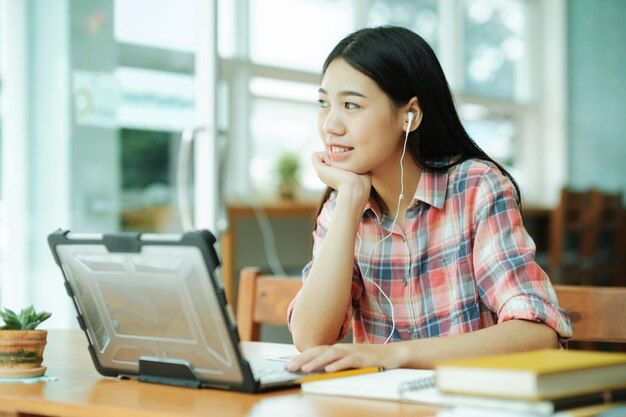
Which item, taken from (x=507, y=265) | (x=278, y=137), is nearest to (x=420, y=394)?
(x=507, y=265)

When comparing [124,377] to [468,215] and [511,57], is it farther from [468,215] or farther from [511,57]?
[511,57]

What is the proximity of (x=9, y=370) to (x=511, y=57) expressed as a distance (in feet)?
17.7

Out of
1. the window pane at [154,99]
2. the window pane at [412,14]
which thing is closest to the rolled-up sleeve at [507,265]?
the window pane at [154,99]

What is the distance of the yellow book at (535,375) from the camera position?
813 mm

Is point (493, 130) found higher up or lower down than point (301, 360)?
higher up

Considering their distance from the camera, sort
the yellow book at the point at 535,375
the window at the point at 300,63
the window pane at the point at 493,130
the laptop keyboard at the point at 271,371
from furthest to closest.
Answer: the window pane at the point at 493,130 < the window at the point at 300,63 < the laptop keyboard at the point at 271,371 < the yellow book at the point at 535,375

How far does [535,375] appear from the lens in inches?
31.6

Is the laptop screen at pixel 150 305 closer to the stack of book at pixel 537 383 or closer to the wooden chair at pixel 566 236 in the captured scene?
the stack of book at pixel 537 383

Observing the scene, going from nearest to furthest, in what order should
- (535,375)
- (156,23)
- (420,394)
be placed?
(535,375), (420,394), (156,23)

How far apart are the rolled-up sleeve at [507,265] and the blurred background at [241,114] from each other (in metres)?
0.75

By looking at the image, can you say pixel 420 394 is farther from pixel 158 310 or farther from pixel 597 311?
pixel 597 311

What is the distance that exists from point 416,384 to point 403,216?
66 cm

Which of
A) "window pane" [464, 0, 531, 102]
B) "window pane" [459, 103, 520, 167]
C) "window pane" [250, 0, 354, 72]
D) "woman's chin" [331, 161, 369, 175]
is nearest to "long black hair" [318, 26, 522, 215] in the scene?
"woman's chin" [331, 161, 369, 175]

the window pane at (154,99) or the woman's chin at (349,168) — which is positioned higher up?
the window pane at (154,99)
